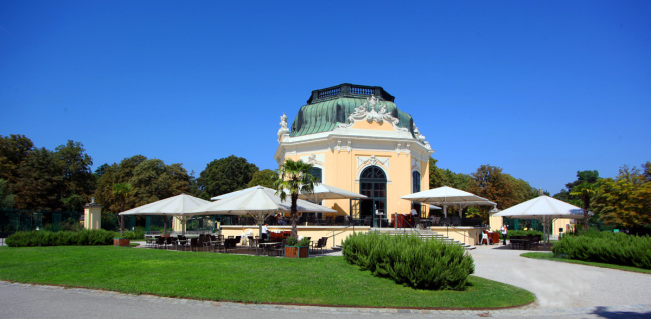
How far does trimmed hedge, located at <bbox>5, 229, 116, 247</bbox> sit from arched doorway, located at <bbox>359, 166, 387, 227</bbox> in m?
15.1

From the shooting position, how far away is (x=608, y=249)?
1530cm

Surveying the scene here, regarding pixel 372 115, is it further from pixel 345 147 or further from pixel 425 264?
pixel 425 264

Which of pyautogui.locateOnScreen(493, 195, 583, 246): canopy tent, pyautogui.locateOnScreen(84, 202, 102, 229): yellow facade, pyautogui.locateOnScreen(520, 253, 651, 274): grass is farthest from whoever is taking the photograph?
pyautogui.locateOnScreen(84, 202, 102, 229): yellow facade

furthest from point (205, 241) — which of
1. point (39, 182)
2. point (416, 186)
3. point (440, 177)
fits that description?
point (440, 177)

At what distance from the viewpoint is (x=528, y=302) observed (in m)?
9.02

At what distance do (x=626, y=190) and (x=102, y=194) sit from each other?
46641mm

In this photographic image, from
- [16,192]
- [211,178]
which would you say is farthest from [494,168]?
[16,192]

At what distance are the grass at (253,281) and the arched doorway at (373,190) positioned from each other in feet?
50.1

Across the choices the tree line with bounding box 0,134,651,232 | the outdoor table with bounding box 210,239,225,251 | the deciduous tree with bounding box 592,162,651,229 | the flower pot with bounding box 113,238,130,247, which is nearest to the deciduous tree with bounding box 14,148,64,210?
the tree line with bounding box 0,134,651,232

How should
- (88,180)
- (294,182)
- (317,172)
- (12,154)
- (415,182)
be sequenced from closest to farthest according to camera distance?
(294,182)
(317,172)
(415,182)
(12,154)
(88,180)

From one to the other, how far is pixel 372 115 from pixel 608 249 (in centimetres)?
1727

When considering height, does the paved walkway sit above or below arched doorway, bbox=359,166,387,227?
below

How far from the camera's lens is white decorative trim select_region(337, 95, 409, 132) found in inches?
1183

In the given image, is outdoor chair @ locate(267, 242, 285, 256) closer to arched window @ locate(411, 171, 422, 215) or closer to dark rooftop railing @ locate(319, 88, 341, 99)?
arched window @ locate(411, 171, 422, 215)
